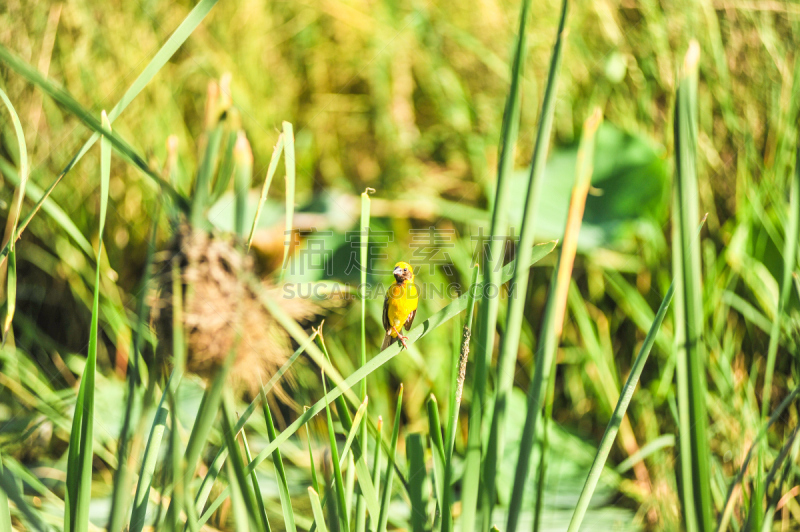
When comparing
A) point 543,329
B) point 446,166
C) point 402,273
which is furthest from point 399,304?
point 446,166

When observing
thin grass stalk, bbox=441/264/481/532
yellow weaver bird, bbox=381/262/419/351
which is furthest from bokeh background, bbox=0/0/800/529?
thin grass stalk, bbox=441/264/481/532

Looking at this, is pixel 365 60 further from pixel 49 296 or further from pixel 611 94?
pixel 49 296

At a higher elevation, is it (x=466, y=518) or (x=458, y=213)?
(x=458, y=213)

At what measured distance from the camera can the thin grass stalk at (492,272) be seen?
15.5 inches

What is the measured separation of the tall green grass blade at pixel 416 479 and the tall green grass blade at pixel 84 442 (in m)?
0.32

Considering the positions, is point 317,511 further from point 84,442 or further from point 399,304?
point 399,304

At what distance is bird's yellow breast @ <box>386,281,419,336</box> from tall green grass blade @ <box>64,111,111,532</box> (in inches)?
20.4

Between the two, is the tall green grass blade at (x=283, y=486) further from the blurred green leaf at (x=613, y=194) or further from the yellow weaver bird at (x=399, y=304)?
the blurred green leaf at (x=613, y=194)

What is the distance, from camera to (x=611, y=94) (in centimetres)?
140

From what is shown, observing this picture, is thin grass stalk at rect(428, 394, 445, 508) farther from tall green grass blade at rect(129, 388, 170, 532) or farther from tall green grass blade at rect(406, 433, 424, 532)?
tall green grass blade at rect(129, 388, 170, 532)

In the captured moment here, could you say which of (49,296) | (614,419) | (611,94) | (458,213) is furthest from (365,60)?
(614,419)

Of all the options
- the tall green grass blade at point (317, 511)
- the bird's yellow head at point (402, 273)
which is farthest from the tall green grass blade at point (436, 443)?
the bird's yellow head at point (402, 273)

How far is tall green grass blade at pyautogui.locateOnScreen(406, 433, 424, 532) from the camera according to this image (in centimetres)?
52

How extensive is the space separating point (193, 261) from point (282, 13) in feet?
5.18
